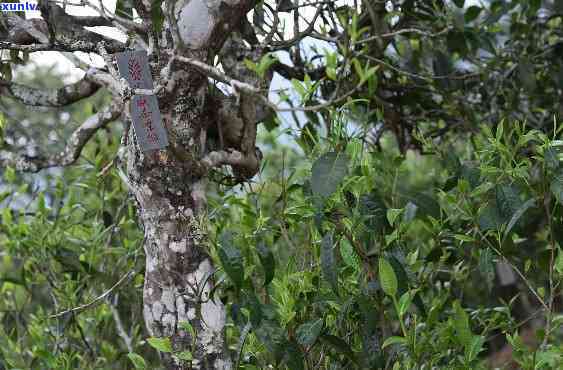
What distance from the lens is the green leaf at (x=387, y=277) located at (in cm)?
158

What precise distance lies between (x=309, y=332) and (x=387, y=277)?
20 centimetres

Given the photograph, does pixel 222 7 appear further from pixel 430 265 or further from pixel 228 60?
pixel 430 265

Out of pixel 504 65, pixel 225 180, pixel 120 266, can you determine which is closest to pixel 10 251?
pixel 120 266

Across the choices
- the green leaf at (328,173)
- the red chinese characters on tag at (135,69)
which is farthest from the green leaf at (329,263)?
the red chinese characters on tag at (135,69)

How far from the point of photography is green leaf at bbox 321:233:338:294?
160 cm

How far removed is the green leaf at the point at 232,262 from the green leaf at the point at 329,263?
0.57 ft

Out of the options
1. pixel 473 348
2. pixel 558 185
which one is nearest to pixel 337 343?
pixel 473 348

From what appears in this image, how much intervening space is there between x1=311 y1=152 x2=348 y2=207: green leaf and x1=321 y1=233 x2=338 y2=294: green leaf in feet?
0.34

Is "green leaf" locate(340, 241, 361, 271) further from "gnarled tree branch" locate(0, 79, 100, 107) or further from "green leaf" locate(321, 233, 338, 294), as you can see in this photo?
"gnarled tree branch" locate(0, 79, 100, 107)

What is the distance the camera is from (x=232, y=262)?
61.2 inches

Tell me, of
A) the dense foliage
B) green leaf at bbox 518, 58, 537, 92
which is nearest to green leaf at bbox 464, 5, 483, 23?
the dense foliage

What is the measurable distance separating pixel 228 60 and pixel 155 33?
0.36 metres

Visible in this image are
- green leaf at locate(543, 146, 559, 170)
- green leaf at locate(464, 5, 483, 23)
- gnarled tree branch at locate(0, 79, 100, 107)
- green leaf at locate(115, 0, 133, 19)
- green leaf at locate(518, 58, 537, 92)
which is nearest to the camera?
green leaf at locate(543, 146, 559, 170)

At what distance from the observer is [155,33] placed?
1732mm
